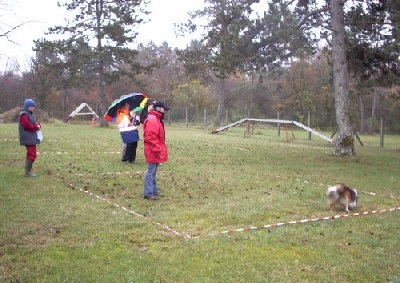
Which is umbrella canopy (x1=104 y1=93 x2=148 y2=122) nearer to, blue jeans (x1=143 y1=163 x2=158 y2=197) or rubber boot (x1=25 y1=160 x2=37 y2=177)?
rubber boot (x1=25 y1=160 x2=37 y2=177)

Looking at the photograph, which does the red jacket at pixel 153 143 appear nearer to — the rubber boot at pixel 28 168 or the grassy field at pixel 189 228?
the grassy field at pixel 189 228

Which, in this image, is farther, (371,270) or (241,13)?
(241,13)

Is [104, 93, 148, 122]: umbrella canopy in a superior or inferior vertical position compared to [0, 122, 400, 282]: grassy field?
superior

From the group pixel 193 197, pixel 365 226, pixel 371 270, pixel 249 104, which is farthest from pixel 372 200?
pixel 249 104

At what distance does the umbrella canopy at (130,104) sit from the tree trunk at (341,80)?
21.5 feet

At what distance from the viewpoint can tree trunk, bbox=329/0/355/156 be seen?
15.1m

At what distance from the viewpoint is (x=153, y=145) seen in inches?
318

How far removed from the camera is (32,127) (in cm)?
969

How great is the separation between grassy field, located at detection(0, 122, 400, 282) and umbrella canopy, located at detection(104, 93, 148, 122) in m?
1.47

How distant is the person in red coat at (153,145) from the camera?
8078mm

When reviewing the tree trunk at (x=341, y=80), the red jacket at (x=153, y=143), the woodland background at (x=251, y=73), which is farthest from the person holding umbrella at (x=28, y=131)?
the tree trunk at (x=341, y=80)

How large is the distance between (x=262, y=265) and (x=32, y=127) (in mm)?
6575

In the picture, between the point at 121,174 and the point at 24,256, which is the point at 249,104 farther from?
the point at 24,256

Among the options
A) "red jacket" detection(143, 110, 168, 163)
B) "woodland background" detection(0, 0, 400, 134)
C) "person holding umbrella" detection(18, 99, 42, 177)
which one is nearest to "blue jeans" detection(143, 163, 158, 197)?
"red jacket" detection(143, 110, 168, 163)
